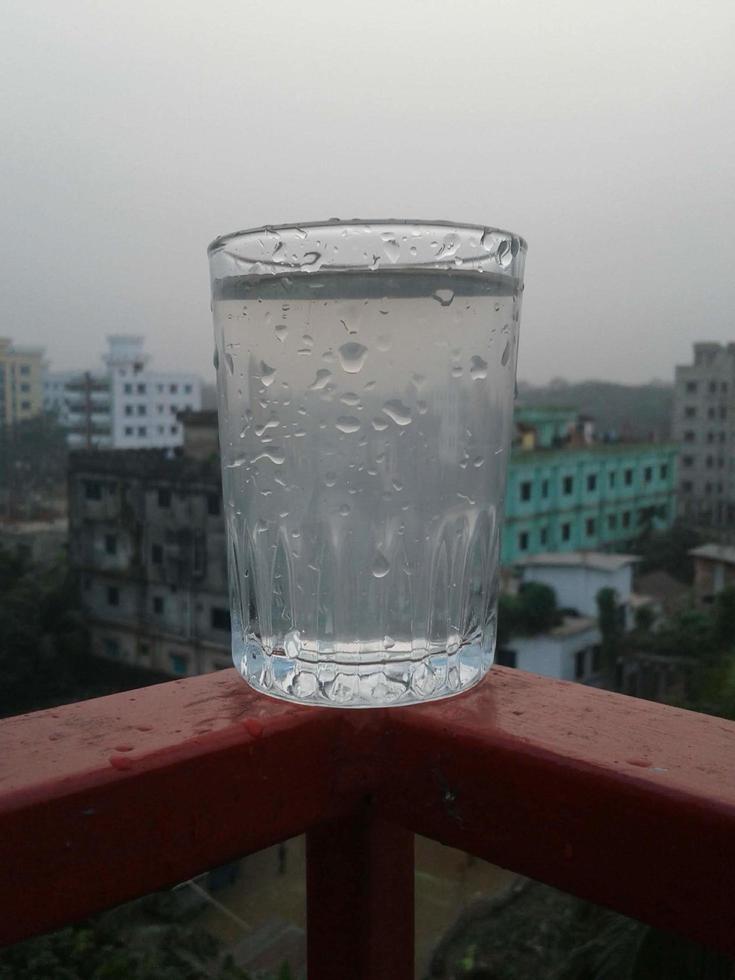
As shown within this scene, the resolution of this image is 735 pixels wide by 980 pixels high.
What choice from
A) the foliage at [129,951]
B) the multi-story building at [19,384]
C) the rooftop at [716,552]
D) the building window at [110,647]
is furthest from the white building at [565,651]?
the foliage at [129,951]

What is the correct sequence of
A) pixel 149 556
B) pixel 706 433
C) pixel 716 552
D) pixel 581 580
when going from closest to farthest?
pixel 149 556 < pixel 716 552 < pixel 581 580 < pixel 706 433

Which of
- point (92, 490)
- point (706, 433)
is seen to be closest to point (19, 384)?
point (92, 490)

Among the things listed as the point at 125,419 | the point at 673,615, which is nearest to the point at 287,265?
the point at 125,419

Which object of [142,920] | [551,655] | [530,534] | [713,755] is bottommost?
[551,655]

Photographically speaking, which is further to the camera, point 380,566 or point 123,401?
point 123,401

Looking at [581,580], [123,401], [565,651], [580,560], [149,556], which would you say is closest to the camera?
[149,556]

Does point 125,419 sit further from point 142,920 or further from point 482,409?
point 482,409

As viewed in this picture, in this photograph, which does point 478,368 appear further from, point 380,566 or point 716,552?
point 716,552
